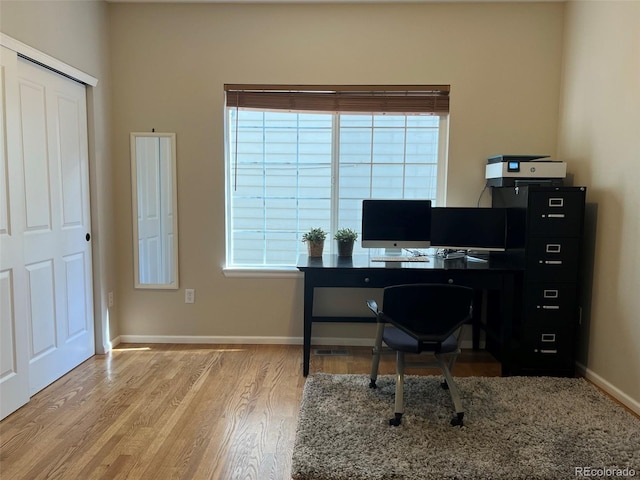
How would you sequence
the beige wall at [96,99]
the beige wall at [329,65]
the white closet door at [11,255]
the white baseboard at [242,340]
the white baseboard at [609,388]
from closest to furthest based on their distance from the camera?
the white closet door at [11,255] → the white baseboard at [609,388] → the beige wall at [96,99] → the beige wall at [329,65] → the white baseboard at [242,340]

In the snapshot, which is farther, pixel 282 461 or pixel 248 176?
pixel 248 176

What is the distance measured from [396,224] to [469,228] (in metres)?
0.54

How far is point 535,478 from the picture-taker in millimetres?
1810

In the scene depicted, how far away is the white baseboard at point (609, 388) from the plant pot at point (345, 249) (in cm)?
182

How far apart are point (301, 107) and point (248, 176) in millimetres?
708

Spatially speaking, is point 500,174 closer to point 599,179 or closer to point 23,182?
point 599,179

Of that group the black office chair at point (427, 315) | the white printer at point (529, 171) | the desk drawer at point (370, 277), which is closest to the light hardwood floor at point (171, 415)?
the desk drawer at point (370, 277)

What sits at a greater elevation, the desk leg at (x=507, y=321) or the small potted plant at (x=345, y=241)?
the small potted plant at (x=345, y=241)

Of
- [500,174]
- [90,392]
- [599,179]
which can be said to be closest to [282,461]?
[90,392]

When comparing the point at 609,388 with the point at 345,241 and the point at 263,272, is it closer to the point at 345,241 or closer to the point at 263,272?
the point at 345,241

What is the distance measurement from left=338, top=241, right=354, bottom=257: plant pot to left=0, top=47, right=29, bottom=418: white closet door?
2.03 meters

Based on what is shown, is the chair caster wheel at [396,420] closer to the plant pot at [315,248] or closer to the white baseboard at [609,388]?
the plant pot at [315,248]

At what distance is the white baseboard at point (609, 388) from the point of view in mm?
2438

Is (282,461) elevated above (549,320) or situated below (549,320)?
below
